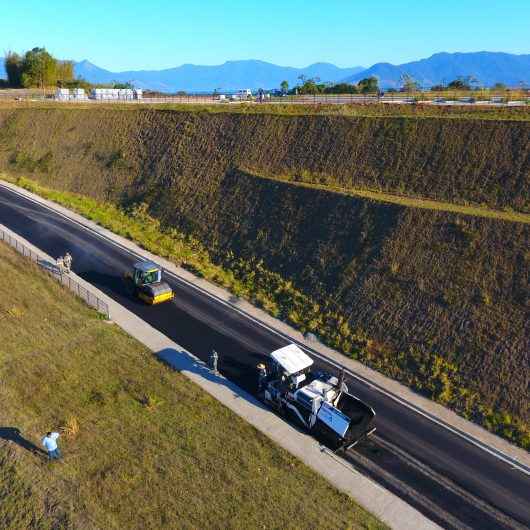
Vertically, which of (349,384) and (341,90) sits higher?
(341,90)

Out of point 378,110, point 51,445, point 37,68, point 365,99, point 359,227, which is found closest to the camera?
point 51,445

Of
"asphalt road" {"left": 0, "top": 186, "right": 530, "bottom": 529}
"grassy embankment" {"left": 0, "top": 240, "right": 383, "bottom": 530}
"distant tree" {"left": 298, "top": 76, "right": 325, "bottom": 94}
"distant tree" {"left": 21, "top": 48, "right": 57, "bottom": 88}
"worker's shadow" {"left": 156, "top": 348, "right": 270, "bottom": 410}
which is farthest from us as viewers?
"distant tree" {"left": 21, "top": 48, "right": 57, "bottom": 88}

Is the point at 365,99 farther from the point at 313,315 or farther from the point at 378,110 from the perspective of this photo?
the point at 313,315

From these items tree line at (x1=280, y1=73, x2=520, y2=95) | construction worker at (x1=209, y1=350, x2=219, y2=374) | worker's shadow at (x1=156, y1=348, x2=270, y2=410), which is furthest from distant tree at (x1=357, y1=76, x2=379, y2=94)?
construction worker at (x1=209, y1=350, x2=219, y2=374)

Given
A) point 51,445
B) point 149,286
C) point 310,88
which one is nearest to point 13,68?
point 310,88

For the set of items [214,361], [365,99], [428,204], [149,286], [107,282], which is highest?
[365,99]

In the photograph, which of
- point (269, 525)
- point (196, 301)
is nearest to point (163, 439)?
point (269, 525)

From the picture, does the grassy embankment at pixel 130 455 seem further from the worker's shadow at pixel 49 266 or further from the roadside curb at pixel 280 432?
the worker's shadow at pixel 49 266

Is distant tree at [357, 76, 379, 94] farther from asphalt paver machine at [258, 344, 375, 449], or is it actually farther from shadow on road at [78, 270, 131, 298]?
asphalt paver machine at [258, 344, 375, 449]
